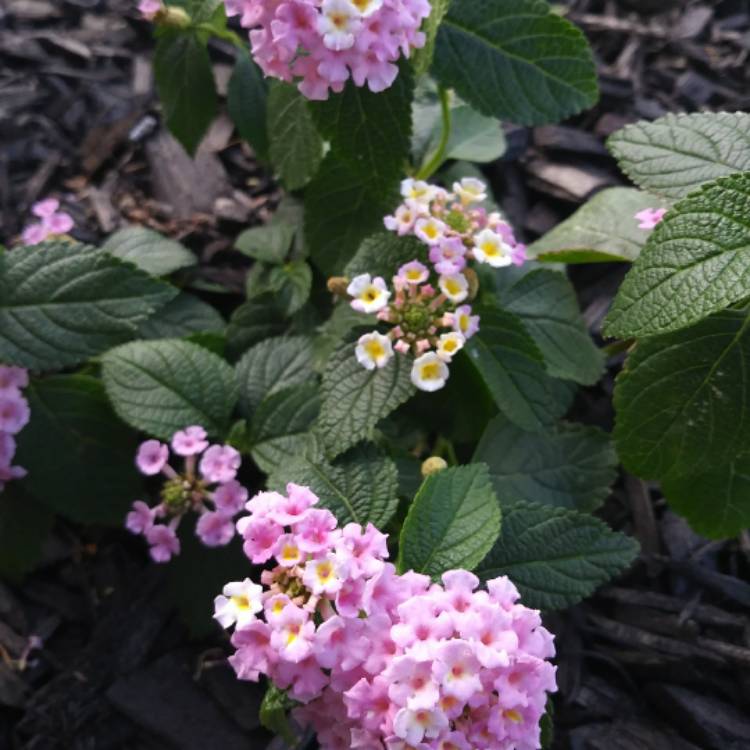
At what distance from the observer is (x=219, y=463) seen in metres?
1.60

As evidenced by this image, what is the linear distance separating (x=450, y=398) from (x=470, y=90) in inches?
23.3

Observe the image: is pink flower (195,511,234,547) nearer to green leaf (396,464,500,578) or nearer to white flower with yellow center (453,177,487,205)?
green leaf (396,464,500,578)

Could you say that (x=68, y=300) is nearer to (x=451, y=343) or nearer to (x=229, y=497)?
(x=229, y=497)

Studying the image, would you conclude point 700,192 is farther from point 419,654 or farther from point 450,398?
point 419,654

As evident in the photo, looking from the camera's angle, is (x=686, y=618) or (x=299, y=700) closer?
(x=299, y=700)

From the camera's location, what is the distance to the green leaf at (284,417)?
65.9 inches

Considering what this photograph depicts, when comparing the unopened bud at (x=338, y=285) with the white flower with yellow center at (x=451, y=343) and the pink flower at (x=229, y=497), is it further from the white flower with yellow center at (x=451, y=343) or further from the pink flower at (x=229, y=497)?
the pink flower at (x=229, y=497)

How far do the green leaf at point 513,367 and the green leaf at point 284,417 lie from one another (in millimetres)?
316

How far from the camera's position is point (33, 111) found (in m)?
2.51

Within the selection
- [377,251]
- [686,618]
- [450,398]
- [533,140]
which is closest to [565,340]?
[450,398]

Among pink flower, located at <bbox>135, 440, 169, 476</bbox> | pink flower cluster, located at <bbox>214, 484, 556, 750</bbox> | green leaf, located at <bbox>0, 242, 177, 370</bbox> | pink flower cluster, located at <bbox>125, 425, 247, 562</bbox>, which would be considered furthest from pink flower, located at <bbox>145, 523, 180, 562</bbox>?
pink flower cluster, located at <bbox>214, 484, 556, 750</bbox>

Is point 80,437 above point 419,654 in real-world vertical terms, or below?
below

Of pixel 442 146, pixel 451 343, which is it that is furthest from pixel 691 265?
pixel 442 146

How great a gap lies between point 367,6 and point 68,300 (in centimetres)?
73
